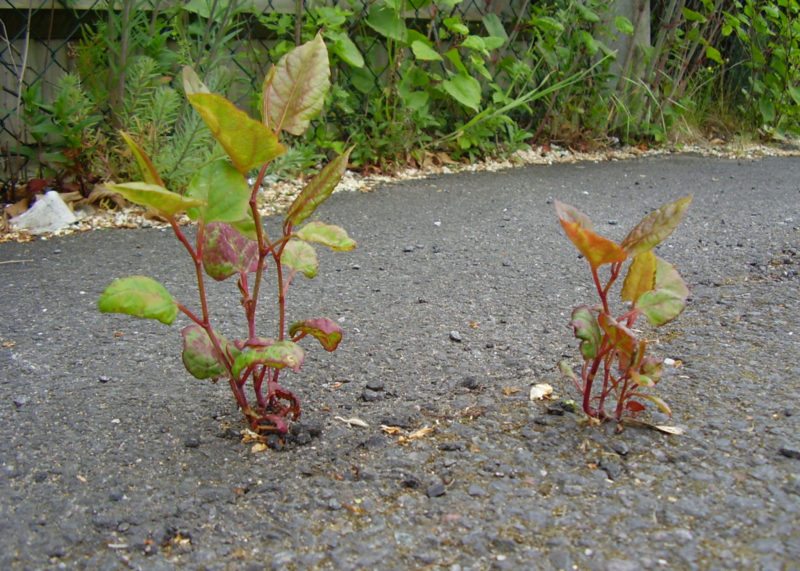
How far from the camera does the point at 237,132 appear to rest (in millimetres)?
1015

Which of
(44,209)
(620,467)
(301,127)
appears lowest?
(44,209)

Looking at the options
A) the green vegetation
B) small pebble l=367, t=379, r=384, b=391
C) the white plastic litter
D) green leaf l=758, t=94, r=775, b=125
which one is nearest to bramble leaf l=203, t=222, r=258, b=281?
small pebble l=367, t=379, r=384, b=391

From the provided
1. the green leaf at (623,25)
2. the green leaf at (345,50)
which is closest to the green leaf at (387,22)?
the green leaf at (345,50)

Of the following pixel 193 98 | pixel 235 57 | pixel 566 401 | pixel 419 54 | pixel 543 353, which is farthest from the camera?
pixel 419 54

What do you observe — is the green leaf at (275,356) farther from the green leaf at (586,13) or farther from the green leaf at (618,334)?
the green leaf at (586,13)

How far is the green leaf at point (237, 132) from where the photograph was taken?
3.19 feet

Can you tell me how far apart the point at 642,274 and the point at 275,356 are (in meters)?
0.58

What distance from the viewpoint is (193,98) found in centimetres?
96

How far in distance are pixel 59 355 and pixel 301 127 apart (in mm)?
850

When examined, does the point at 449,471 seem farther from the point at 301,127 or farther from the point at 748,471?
the point at 301,127

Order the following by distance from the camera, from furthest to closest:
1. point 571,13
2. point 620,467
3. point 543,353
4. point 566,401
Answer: point 571,13 < point 543,353 < point 566,401 < point 620,467

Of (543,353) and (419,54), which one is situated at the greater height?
(419,54)

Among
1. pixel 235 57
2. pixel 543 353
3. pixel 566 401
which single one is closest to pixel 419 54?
pixel 235 57

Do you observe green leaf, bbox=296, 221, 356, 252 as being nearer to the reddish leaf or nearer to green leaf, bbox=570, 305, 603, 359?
green leaf, bbox=570, 305, 603, 359
